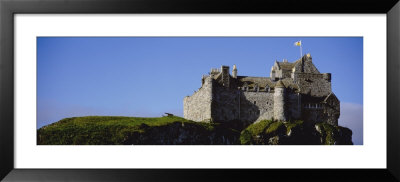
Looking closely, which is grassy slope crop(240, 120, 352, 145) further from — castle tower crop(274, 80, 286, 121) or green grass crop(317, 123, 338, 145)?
castle tower crop(274, 80, 286, 121)

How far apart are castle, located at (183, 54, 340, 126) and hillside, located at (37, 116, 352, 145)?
0.57m

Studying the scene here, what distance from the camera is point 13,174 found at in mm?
15461

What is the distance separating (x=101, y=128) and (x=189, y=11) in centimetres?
605

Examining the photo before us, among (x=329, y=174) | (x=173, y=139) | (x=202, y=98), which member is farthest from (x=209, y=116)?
(x=329, y=174)

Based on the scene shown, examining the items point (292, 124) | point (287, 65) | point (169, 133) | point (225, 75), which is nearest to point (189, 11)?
point (225, 75)

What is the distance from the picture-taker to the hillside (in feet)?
61.3

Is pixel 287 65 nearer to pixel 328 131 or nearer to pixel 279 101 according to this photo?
pixel 279 101

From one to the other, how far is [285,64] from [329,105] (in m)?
2.22

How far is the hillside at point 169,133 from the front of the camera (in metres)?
18.7

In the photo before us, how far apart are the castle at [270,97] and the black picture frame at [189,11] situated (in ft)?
13.5

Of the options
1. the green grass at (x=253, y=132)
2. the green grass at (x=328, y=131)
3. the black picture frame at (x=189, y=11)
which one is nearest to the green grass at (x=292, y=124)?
the green grass at (x=253, y=132)

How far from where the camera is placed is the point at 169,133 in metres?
19.2

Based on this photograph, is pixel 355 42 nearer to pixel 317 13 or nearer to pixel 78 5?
pixel 317 13

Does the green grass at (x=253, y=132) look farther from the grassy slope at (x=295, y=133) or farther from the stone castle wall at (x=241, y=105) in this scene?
the stone castle wall at (x=241, y=105)
